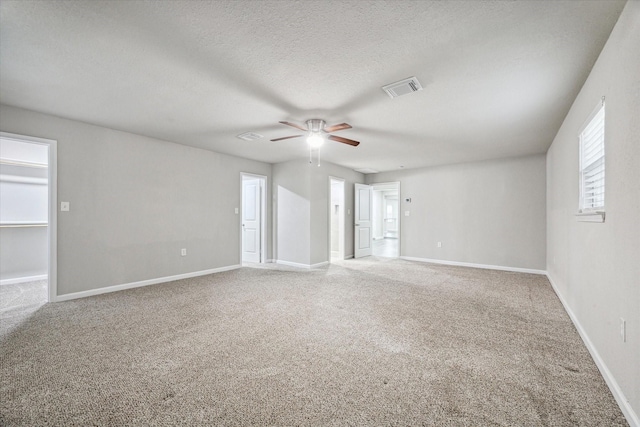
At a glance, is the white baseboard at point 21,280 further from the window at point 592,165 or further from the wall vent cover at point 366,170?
the window at point 592,165

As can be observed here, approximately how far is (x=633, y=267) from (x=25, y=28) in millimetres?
4042

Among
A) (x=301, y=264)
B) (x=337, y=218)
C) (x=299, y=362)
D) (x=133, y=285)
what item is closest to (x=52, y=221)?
(x=133, y=285)

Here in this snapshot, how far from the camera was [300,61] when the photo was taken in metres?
2.24

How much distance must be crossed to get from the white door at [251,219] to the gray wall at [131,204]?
2.75 feet

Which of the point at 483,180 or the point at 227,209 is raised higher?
the point at 483,180

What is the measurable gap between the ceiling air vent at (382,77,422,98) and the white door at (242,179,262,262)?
4.40m

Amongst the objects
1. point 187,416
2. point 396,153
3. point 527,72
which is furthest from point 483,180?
point 187,416

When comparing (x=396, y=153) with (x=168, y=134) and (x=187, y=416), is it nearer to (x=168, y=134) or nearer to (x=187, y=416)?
(x=168, y=134)

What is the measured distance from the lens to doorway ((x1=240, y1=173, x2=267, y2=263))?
6.43m

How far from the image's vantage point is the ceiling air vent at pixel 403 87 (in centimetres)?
251

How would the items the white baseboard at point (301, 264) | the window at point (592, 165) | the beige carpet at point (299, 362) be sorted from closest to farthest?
1. the beige carpet at point (299, 362)
2. the window at point (592, 165)
3. the white baseboard at point (301, 264)

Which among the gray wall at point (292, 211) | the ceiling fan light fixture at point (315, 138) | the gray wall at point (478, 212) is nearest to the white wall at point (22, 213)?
the gray wall at point (292, 211)

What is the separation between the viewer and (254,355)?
223 cm

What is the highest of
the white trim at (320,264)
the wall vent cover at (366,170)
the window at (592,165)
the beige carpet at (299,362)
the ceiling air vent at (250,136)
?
the ceiling air vent at (250,136)
